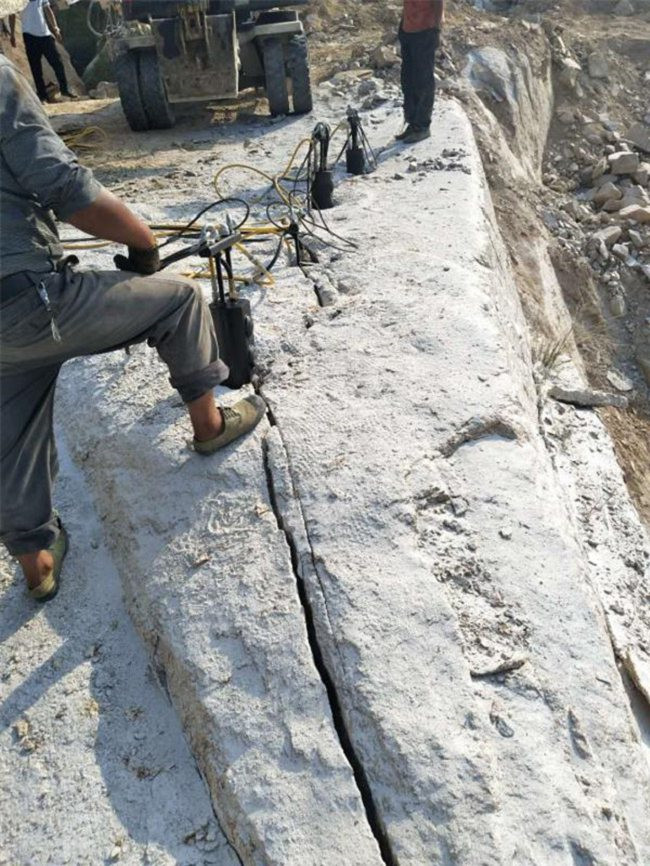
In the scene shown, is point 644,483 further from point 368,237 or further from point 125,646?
point 125,646

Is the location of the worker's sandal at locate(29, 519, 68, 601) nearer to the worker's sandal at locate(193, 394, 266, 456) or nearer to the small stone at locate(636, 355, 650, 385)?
the worker's sandal at locate(193, 394, 266, 456)

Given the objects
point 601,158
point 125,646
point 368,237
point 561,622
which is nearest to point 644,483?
point 368,237

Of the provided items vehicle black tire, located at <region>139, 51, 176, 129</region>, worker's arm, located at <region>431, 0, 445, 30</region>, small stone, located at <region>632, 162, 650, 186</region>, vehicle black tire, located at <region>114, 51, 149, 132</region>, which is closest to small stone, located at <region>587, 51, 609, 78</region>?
small stone, located at <region>632, 162, 650, 186</region>

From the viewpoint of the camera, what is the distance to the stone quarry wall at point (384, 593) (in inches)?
82.7

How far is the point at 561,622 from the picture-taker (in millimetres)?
2516

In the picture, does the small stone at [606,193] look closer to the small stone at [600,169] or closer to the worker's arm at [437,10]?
the small stone at [600,169]

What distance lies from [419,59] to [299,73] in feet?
5.14

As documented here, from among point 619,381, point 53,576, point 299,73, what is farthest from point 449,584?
point 299,73

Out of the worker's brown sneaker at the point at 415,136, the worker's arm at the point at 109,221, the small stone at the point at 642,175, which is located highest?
the worker's arm at the point at 109,221

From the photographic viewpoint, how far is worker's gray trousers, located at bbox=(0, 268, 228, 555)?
2420 millimetres

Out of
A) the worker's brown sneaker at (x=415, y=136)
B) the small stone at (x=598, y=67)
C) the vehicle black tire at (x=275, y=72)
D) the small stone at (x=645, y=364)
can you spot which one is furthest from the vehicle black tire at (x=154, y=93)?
the small stone at (x=598, y=67)

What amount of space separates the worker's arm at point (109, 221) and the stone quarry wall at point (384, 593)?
0.92 metres

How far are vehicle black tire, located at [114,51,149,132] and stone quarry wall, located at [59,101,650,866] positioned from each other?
4.81 m

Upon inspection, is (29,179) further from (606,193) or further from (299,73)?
(606,193)
